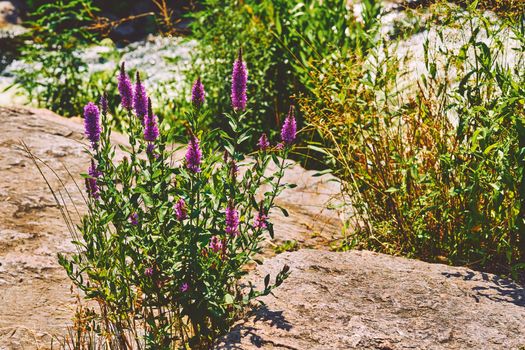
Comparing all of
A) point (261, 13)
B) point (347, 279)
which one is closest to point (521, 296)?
point (347, 279)

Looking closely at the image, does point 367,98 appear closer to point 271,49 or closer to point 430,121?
point 430,121

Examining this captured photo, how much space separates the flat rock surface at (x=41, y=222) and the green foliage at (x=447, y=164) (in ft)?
1.14

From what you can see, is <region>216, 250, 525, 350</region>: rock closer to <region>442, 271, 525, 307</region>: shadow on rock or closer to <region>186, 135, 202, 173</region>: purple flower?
<region>442, 271, 525, 307</region>: shadow on rock

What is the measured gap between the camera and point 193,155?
8.34 feet

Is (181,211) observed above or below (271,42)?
below

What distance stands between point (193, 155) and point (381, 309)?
3.67 feet

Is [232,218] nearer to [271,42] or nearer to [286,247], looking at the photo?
[286,247]

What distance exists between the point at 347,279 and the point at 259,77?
3.09m

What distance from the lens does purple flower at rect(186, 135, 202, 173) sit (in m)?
2.53

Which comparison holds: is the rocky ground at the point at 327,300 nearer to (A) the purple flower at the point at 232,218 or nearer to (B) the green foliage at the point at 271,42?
(A) the purple flower at the point at 232,218

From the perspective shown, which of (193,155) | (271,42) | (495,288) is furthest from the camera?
(271,42)

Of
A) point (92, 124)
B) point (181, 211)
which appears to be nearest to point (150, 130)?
point (92, 124)

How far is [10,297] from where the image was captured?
10.9 ft

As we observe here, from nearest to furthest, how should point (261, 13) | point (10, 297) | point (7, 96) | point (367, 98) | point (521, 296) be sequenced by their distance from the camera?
1. point (521, 296)
2. point (10, 297)
3. point (367, 98)
4. point (261, 13)
5. point (7, 96)
